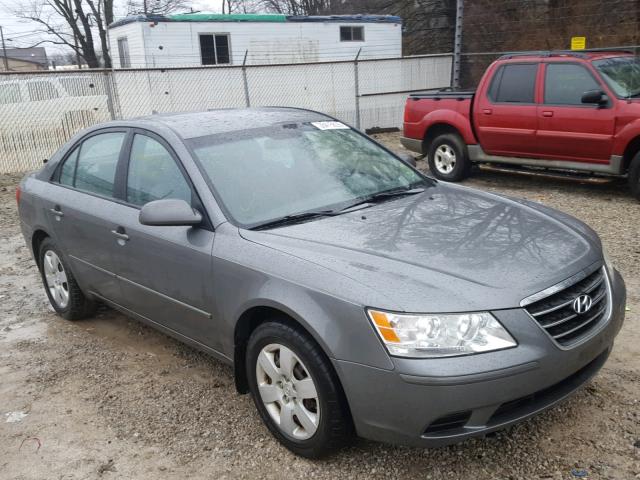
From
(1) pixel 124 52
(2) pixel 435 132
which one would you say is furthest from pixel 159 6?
(2) pixel 435 132

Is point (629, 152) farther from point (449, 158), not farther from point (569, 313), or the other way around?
point (569, 313)

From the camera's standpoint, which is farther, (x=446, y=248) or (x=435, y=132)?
(x=435, y=132)

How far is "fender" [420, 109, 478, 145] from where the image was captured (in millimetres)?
9172

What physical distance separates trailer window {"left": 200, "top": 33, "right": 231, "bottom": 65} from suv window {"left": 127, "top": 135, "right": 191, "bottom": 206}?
16.1 meters

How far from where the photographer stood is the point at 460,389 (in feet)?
7.86

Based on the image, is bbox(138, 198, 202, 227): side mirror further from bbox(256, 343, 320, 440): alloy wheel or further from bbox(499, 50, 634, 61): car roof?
bbox(499, 50, 634, 61): car roof

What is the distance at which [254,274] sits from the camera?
2.96 m

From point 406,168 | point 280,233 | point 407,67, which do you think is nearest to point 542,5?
point 407,67

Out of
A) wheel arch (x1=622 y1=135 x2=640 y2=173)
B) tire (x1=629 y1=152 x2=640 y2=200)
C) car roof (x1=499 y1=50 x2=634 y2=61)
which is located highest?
car roof (x1=499 y1=50 x2=634 y2=61)

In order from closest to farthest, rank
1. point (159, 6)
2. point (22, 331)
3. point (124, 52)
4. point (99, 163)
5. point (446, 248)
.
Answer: point (446, 248), point (99, 163), point (22, 331), point (124, 52), point (159, 6)

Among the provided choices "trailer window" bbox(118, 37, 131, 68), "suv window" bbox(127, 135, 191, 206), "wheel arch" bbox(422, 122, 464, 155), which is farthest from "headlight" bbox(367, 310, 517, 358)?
Result: "trailer window" bbox(118, 37, 131, 68)

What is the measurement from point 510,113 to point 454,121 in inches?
38.2

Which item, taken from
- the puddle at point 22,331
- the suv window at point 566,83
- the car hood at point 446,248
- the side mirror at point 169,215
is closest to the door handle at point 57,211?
the puddle at point 22,331

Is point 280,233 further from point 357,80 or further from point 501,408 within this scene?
point 357,80
